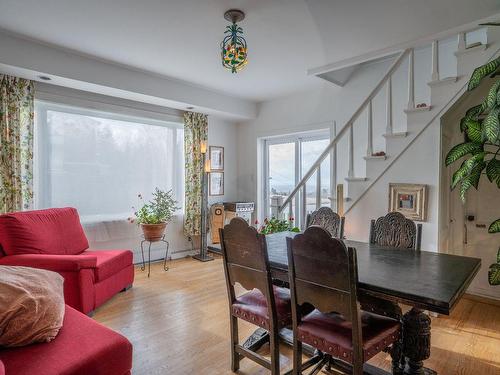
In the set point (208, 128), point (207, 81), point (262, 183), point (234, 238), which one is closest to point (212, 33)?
point (207, 81)

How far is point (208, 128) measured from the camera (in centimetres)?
552

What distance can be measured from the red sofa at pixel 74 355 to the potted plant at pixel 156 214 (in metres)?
2.51

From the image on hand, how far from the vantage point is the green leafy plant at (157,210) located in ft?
14.5

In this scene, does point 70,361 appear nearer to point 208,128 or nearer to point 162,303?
point 162,303

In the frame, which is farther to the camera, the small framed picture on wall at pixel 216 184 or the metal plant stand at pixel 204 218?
the small framed picture on wall at pixel 216 184

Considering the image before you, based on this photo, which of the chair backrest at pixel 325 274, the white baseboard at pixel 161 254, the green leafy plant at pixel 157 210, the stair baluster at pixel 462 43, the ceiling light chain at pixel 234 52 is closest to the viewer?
the chair backrest at pixel 325 274

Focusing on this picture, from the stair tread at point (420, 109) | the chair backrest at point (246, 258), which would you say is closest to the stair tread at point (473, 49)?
the stair tread at point (420, 109)

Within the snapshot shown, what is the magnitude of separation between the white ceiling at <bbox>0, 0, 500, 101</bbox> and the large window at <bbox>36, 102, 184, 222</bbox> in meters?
1.02

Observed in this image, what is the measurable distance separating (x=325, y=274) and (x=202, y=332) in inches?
61.8

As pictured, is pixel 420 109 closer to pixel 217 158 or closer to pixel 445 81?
pixel 445 81

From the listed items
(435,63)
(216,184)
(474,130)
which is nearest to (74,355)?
(474,130)

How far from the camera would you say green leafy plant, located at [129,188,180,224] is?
4406mm

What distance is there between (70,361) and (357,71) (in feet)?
14.3

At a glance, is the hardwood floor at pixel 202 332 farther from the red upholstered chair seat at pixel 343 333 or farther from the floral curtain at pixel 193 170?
the floral curtain at pixel 193 170
